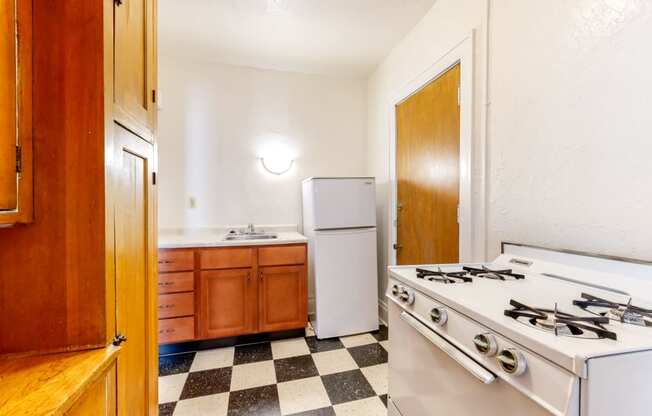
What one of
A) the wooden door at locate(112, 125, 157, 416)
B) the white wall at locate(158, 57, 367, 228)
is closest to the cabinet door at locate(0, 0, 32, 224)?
the wooden door at locate(112, 125, 157, 416)

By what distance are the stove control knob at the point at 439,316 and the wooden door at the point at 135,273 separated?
0.91 m

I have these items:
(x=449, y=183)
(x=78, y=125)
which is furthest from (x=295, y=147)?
(x=78, y=125)

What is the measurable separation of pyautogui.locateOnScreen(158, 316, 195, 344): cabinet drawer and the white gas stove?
5.19 feet

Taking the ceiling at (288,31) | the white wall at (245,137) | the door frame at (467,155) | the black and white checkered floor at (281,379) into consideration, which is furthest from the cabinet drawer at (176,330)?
the ceiling at (288,31)

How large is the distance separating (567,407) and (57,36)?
131 cm

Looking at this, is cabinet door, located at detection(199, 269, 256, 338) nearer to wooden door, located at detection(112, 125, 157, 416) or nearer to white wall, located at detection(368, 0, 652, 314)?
wooden door, located at detection(112, 125, 157, 416)

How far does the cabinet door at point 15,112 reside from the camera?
0.60 meters

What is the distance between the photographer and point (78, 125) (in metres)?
0.68

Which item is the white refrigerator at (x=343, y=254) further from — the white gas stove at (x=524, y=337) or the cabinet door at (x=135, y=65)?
the cabinet door at (x=135, y=65)

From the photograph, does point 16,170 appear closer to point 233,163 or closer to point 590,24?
point 590,24

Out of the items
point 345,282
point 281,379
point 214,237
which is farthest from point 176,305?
point 345,282

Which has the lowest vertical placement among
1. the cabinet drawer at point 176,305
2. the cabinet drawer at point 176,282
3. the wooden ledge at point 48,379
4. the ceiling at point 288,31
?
the cabinet drawer at point 176,305

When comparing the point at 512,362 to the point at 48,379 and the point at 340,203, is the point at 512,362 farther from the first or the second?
the point at 340,203

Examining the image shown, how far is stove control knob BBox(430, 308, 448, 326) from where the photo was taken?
85 centimetres
